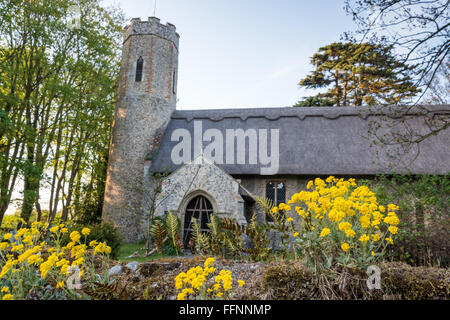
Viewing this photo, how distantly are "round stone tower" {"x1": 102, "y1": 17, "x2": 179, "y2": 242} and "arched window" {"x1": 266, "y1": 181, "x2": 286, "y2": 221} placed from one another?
6480 mm

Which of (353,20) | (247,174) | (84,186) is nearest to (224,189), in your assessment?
(247,174)

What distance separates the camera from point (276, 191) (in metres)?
14.2

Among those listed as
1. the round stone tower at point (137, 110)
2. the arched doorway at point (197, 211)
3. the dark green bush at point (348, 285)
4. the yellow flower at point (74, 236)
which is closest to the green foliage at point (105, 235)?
the arched doorway at point (197, 211)

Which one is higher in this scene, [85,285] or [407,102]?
[407,102]

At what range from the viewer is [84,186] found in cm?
1873

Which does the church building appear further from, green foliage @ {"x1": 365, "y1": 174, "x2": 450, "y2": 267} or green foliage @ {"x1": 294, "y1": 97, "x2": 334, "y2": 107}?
green foliage @ {"x1": 294, "y1": 97, "x2": 334, "y2": 107}

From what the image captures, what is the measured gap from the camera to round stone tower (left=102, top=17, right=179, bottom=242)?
589 inches

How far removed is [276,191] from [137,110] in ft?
28.9

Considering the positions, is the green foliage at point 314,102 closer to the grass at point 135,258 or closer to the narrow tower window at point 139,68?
the narrow tower window at point 139,68

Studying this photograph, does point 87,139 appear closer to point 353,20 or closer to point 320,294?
point 353,20

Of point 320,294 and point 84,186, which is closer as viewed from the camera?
point 320,294

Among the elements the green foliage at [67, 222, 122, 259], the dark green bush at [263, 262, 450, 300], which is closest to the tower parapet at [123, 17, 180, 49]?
the green foliage at [67, 222, 122, 259]

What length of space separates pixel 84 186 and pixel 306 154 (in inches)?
555

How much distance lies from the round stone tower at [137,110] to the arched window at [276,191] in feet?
21.3
